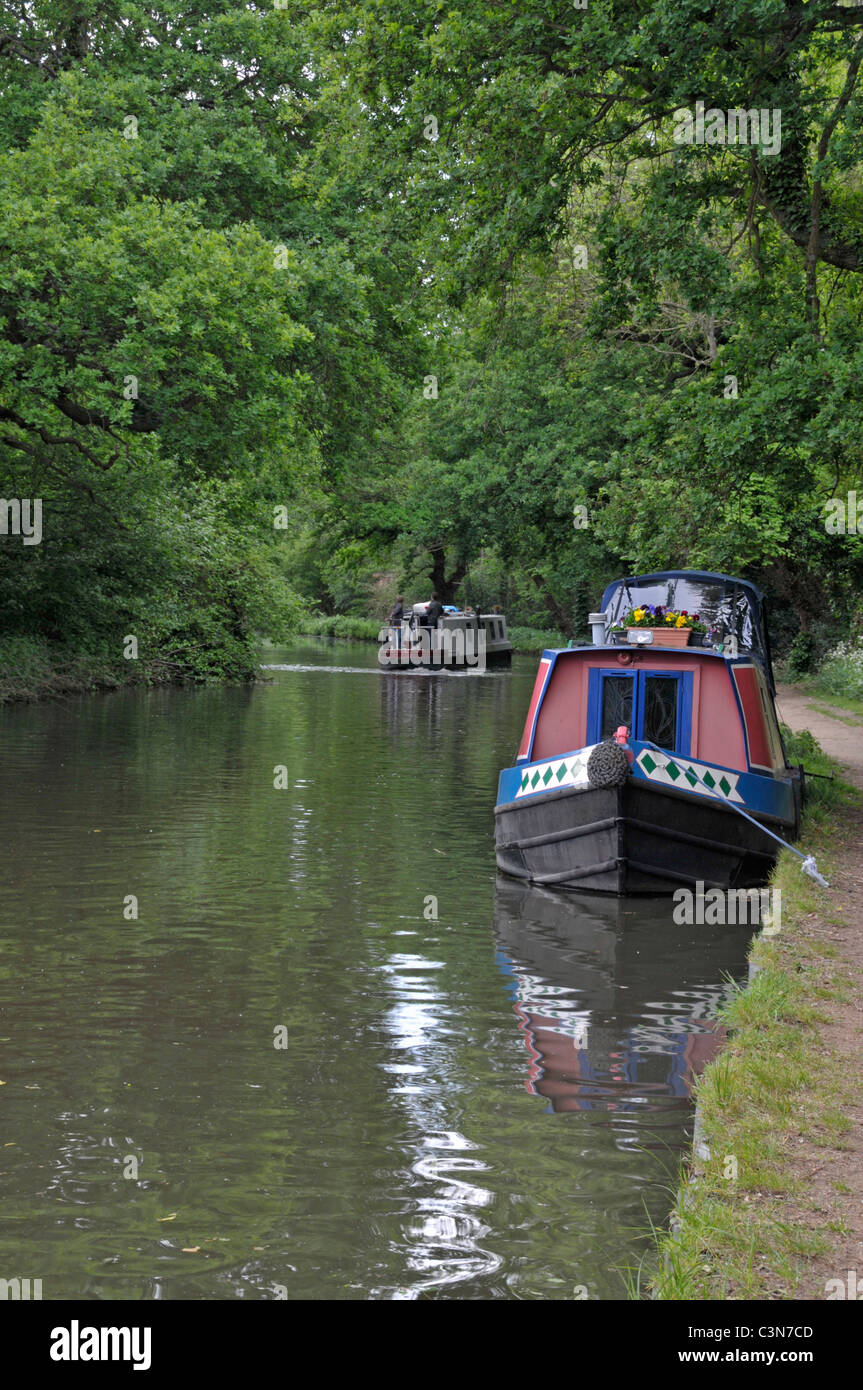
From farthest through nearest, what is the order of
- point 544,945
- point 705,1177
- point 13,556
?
point 13,556
point 544,945
point 705,1177

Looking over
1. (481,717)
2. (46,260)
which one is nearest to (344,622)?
(481,717)

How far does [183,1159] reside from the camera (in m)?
5.86

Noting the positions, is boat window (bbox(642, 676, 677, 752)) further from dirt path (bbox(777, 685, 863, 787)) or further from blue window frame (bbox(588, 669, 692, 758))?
dirt path (bbox(777, 685, 863, 787))

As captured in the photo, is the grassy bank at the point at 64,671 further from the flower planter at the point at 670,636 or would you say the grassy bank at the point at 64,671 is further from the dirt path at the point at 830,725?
the flower planter at the point at 670,636

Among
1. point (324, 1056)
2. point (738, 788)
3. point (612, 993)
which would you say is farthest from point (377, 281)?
point (324, 1056)

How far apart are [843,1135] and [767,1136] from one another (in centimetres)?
31

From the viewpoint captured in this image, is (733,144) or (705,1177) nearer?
(705,1177)

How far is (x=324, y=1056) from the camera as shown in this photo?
7.30 m

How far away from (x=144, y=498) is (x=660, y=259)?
16795mm

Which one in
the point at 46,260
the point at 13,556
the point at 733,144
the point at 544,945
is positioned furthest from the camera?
the point at 13,556

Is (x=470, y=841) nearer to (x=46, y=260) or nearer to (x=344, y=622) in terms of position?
(x=46, y=260)

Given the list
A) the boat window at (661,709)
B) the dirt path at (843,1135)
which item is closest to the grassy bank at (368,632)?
the boat window at (661,709)

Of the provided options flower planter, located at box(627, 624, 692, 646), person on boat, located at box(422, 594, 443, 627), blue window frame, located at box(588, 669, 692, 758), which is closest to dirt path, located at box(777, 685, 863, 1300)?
blue window frame, located at box(588, 669, 692, 758)

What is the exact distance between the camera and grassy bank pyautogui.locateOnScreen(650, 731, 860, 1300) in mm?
4344
